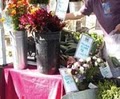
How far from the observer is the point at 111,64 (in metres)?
1.80

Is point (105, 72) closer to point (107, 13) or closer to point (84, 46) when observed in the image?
point (84, 46)

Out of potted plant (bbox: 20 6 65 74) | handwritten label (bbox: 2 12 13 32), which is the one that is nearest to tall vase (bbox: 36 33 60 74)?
potted plant (bbox: 20 6 65 74)

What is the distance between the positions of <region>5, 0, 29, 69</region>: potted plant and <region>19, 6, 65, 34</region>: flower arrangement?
0.10 metres

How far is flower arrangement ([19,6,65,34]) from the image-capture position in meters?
1.74

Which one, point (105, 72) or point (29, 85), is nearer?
point (105, 72)

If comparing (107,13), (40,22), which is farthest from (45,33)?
(107,13)

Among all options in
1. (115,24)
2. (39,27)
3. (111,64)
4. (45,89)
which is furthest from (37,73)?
(115,24)

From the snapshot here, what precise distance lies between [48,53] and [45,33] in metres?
0.12

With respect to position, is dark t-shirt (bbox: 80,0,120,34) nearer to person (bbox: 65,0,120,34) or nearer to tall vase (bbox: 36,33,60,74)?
person (bbox: 65,0,120,34)

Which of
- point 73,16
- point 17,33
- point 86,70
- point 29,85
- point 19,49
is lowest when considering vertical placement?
point 29,85

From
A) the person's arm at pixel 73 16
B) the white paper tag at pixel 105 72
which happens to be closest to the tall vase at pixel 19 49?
the white paper tag at pixel 105 72

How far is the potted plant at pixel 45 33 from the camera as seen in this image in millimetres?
1750

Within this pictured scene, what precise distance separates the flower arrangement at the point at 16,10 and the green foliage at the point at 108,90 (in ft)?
2.14

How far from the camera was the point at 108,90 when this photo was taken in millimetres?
1620
